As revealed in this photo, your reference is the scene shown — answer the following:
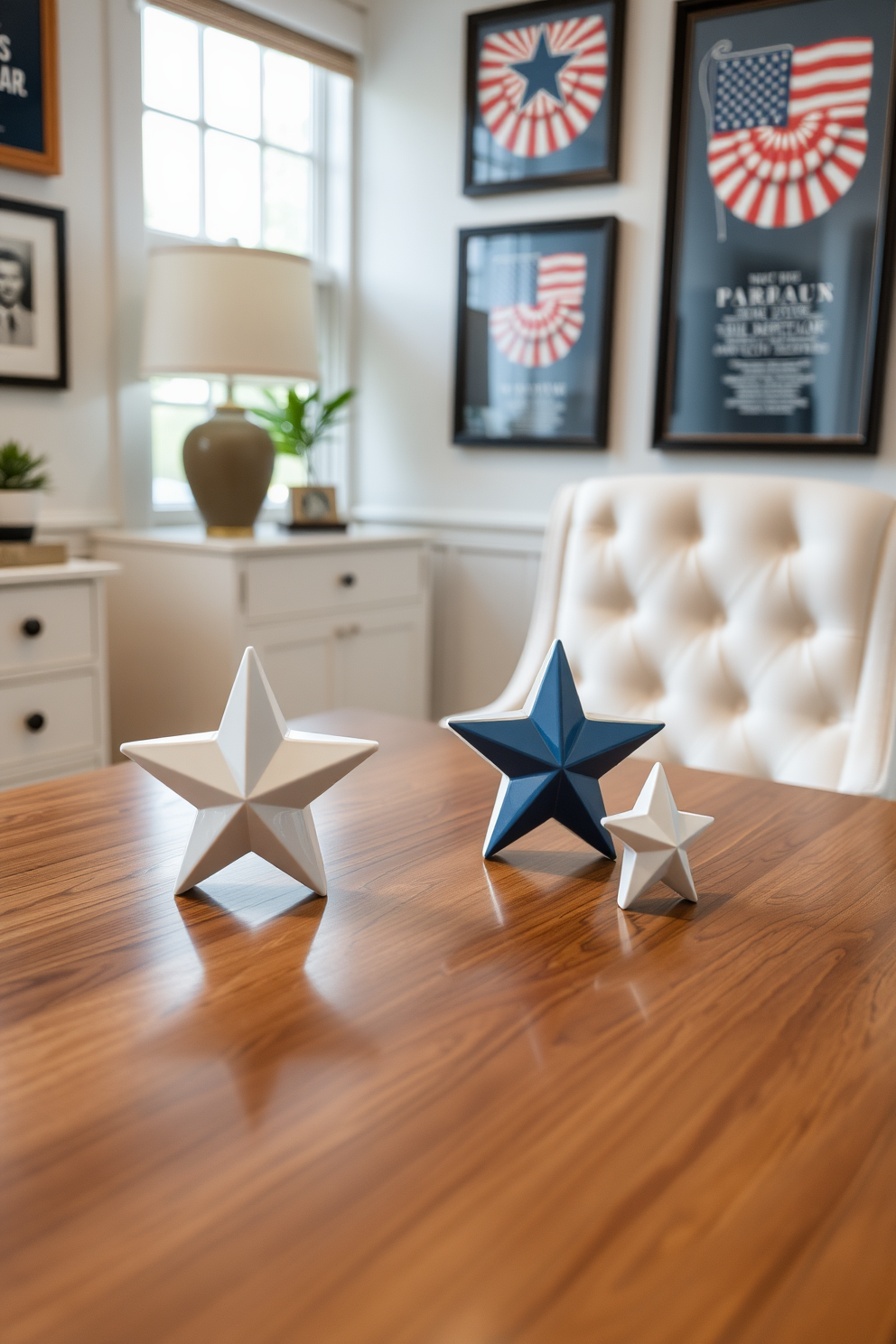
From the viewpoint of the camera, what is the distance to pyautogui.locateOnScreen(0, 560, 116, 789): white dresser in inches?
83.2

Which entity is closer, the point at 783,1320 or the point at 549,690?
the point at 783,1320

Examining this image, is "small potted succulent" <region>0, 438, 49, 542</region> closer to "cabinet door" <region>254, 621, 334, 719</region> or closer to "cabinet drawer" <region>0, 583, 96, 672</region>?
"cabinet drawer" <region>0, 583, 96, 672</region>

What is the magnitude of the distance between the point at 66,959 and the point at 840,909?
22.4 inches

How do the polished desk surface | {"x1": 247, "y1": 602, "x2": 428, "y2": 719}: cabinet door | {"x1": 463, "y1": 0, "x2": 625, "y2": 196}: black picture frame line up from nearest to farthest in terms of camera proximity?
the polished desk surface
{"x1": 247, "y1": 602, "x2": 428, "y2": 719}: cabinet door
{"x1": 463, "y1": 0, "x2": 625, "y2": 196}: black picture frame

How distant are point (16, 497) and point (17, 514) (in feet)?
0.11

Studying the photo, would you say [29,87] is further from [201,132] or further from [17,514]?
[17,514]

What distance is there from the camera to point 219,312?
100 inches

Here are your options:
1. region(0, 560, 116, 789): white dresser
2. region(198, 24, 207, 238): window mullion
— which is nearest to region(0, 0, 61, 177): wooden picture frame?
region(198, 24, 207, 238): window mullion

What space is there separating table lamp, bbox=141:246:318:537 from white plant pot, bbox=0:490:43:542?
518mm

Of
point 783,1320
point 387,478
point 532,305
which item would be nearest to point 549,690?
point 783,1320

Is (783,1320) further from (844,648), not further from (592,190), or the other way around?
(592,190)

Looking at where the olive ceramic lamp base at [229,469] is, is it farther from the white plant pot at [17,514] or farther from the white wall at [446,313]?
the white wall at [446,313]

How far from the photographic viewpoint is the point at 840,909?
873 millimetres

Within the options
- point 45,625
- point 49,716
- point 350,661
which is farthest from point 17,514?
point 350,661
